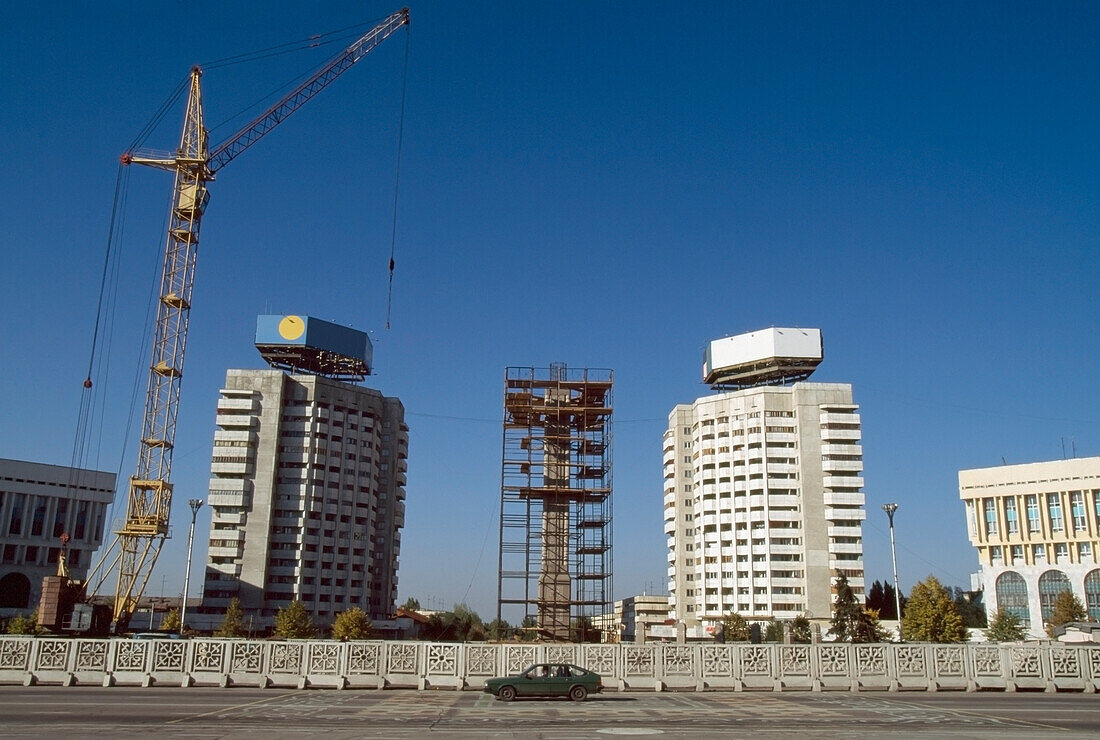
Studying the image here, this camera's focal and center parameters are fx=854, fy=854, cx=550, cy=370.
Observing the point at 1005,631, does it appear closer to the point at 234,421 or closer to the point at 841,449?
the point at 841,449

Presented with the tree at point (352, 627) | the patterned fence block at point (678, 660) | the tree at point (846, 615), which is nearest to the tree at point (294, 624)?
the tree at point (352, 627)

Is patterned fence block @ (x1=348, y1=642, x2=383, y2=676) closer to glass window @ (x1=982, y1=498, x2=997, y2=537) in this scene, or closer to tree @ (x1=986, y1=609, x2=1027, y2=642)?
tree @ (x1=986, y1=609, x2=1027, y2=642)

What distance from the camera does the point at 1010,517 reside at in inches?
4690

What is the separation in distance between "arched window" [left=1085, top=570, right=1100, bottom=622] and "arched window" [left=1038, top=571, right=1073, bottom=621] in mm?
2263

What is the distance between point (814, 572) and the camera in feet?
387

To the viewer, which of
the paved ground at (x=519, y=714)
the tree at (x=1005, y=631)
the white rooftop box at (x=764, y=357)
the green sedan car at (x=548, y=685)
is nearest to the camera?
the paved ground at (x=519, y=714)

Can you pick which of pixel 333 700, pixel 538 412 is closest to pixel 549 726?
pixel 333 700

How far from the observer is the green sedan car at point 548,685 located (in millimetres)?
31859

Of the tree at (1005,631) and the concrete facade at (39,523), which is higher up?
the concrete facade at (39,523)

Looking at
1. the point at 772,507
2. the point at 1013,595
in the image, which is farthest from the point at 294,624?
the point at 1013,595

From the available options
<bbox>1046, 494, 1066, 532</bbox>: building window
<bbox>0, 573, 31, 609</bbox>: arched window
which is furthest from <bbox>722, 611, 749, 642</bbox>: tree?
<bbox>0, 573, 31, 609</bbox>: arched window

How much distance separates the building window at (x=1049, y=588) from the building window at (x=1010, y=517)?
7678 mm

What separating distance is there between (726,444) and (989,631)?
150 feet

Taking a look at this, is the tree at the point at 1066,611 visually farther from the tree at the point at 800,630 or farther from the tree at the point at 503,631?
the tree at the point at 503,631
